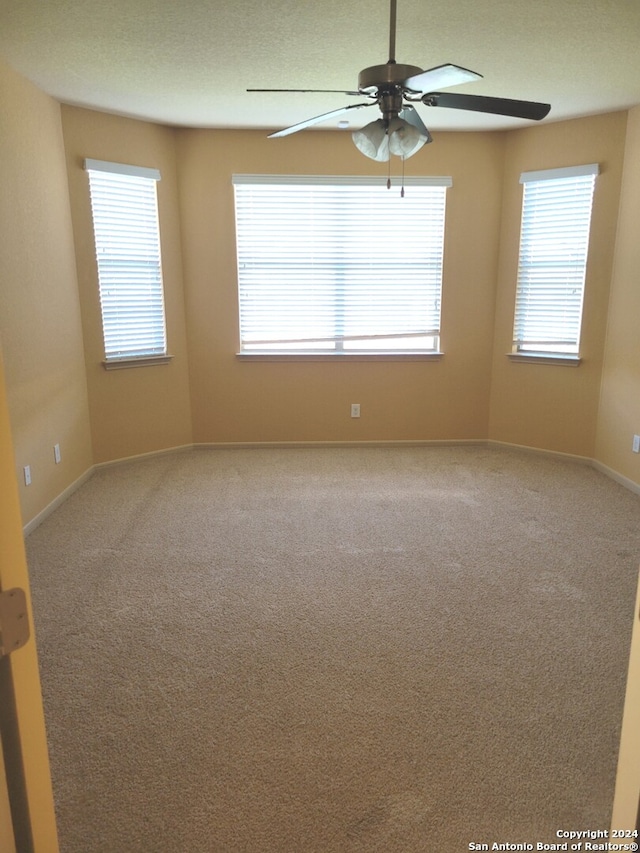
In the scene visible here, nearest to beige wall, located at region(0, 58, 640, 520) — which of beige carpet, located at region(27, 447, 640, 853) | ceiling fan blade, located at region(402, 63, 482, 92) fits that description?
beige carpet, located at region(27, 447, 640, 853)

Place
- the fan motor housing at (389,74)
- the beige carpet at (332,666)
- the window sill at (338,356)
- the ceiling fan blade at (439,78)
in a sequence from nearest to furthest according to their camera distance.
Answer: the beige carpet at (332,666) → the ceiling fan blade at (439,78) → the fan motor housing at (389,74) → the window sill at (338,356)

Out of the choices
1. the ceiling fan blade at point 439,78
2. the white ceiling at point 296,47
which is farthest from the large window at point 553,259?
the ceiling fan blade at point 439,78

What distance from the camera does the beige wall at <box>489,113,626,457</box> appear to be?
4344 millimetres

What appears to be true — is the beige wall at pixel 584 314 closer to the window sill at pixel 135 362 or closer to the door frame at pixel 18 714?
the window sill at pixel 135 362

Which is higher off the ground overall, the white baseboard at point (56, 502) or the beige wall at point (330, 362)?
the beige wall at point (330, 362)

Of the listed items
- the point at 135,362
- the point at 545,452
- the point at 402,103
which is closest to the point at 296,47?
the point at 402,103

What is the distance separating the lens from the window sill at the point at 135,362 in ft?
15.0

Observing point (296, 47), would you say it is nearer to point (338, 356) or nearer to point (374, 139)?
point (374, 139)

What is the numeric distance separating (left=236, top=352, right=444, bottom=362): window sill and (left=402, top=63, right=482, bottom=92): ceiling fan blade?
3018mm

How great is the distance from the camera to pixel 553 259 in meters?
4.70

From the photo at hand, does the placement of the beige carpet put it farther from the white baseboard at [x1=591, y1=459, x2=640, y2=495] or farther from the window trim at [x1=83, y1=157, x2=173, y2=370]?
the window trim at [x1=83, y1=157, x2=173, y2=370]

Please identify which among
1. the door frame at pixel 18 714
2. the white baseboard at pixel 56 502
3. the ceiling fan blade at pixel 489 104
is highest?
the ceiling fan blade at pixel 489 104

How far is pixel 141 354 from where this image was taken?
480 centimetres

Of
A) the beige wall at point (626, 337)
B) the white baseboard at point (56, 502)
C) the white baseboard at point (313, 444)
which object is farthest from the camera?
the white baseboard at point (313, 444)
